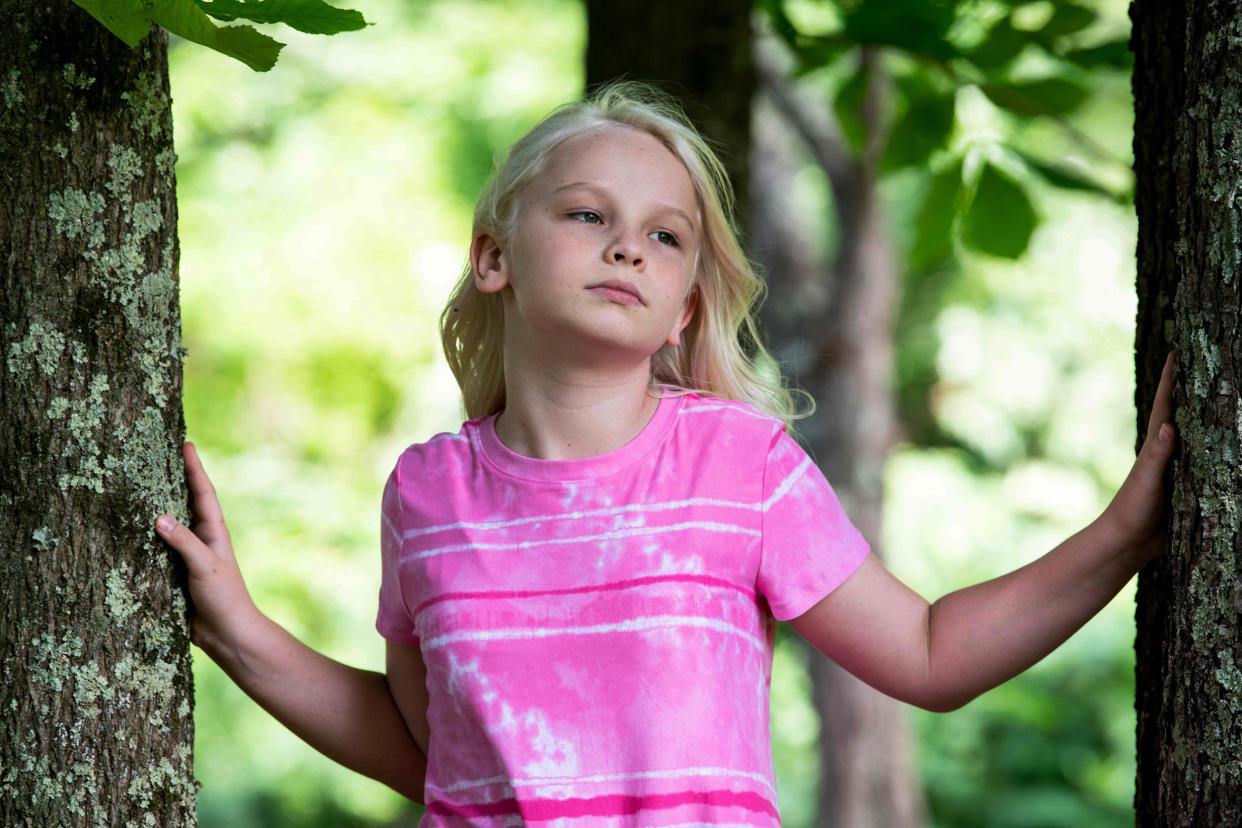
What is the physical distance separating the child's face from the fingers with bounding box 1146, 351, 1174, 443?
2.00ft

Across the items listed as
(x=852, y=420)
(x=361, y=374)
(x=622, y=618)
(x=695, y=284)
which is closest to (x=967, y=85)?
(x=695, y=284)

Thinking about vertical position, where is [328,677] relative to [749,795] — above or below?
above

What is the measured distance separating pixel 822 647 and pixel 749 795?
224mm

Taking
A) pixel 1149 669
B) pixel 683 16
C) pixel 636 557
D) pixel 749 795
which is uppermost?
pixel 683 16

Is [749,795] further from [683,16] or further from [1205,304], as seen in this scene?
[683,16]

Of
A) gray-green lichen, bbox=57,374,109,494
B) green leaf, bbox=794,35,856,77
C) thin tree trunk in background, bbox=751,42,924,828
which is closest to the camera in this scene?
gray-green lichen, bbox=57,374,109,494

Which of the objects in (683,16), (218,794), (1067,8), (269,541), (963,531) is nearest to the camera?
(1067,8)

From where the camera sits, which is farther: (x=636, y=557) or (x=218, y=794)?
(x=218, y=794)

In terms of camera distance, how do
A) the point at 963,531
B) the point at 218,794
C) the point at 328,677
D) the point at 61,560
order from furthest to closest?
the point at 963,531 → the point at 218,794 → the point at 328,677 → the point at 61,560

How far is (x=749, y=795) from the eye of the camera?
159 centimetres

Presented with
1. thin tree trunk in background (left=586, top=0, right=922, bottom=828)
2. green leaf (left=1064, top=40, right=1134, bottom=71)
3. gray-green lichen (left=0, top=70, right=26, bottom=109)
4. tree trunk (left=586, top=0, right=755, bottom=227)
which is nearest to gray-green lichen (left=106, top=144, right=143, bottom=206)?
gray-green lichen (left=0, top=70, right=26, bottom=109)

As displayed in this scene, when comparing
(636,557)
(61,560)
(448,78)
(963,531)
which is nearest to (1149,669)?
(636,557)

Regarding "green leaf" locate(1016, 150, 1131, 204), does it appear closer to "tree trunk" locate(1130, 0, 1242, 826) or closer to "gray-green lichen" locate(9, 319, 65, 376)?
"tree trunk" locate(1130, 0, 1242, 826)

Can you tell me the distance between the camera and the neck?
68.1 inches
